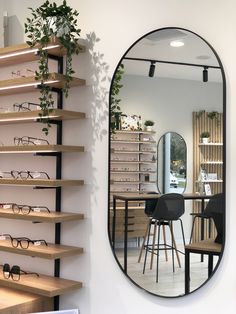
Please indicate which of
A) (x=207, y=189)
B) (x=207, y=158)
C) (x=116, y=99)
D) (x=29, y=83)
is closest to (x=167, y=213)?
(x=207, y=189)

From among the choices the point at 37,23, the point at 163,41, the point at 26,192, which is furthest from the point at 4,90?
the point at 163,41

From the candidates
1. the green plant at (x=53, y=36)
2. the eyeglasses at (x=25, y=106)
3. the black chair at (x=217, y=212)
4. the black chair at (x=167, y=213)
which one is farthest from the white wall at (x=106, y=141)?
the eyeglasses at (x=25, y=106)

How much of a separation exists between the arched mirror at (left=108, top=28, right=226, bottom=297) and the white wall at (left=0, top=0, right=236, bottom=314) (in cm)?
5

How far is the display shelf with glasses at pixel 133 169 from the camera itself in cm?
278

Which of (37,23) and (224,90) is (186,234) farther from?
(37,23)

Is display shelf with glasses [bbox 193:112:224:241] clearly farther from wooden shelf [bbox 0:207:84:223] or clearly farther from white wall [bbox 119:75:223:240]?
wooden shelf [bbox 0:207:84:223]

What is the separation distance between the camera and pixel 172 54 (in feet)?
8.81

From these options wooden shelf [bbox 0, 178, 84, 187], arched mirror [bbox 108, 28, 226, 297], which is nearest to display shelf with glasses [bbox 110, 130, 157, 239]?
arched mirror [bbox 108, 28, 226, 297]

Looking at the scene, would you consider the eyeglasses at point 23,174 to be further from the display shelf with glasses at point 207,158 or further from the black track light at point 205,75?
the black track light at point 205,75

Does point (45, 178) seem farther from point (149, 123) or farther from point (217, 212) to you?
point (217, 212)

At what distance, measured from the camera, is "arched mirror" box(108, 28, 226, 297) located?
101 inches

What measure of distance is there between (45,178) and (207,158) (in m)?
1.20

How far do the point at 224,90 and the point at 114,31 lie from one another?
0.85 meters

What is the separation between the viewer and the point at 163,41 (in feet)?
8.86
